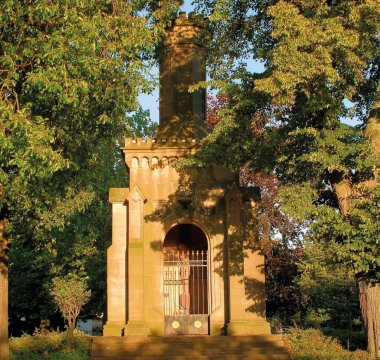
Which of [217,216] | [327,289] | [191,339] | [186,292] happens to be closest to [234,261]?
[217,216]

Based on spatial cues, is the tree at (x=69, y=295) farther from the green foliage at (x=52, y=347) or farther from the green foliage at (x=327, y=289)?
the green foliage at (x=327, y=289)

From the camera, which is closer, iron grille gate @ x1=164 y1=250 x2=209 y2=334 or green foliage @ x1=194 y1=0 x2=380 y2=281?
green foliage @ x1=194 y1=0 x2=380 y2=281

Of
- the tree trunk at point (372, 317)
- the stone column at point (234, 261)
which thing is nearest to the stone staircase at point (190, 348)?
the stone column at point (234, 261)

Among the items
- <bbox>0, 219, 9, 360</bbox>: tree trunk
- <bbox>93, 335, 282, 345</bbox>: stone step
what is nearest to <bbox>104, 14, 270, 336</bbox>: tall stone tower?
<bbox>93, 335, 282, 345</bbox>: stone step

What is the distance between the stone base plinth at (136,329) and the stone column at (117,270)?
387mm

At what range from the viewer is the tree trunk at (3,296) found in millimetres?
15977

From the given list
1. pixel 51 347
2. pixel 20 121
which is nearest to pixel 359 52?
pixel 20 121

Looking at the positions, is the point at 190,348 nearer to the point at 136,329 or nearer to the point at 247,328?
the point at 136,329

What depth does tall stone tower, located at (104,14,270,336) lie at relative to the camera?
21.2 meters

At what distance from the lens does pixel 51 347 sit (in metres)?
20.0

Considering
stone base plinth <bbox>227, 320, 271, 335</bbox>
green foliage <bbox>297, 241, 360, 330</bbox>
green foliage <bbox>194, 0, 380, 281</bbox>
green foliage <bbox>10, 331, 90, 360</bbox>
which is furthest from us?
green foliage <bbox>297, 241, 360, 330</bbox>

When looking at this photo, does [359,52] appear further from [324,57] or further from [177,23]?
[177,23]

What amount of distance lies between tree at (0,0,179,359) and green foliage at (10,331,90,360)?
3372 millimetres

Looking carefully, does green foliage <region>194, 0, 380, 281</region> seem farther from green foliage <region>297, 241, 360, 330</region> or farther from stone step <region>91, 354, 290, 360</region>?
green foliage <region>297, 241, 360, 330</region>
